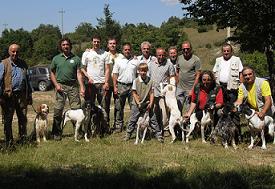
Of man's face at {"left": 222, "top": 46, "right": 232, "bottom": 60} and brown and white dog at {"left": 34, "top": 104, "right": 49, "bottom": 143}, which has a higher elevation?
man's face at {"left": 222, "top": 46, "right": 232, "bottom": 60}

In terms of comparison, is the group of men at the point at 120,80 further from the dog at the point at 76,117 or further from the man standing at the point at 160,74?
the dog at the point at 76,117

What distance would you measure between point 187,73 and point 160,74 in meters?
0.56

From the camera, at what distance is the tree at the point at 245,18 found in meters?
9.80

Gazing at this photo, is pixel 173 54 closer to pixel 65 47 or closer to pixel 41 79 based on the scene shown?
pixel 65 47

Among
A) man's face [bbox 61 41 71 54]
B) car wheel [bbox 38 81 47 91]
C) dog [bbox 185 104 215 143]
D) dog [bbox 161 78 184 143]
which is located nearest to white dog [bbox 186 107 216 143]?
dog [bbox 185 104 215 143]

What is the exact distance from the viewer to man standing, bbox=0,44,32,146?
8.42 m

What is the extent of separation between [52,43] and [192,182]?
65322 millimetres

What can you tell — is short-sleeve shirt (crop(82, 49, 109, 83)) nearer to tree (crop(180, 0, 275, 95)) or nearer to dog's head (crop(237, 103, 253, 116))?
tree (crop(180, 0, 275, 95))

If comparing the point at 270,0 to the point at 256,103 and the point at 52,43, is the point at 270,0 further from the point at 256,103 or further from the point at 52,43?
the point at 52,43

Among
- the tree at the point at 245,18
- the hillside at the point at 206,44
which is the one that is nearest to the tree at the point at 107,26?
the hillside at the point at 206,44

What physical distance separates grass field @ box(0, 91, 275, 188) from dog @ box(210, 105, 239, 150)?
210 mm

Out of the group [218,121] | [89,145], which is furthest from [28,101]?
[218,121]

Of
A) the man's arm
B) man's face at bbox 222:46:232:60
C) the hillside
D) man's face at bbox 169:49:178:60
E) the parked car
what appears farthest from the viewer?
the hillside

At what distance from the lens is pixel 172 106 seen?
357 inches
